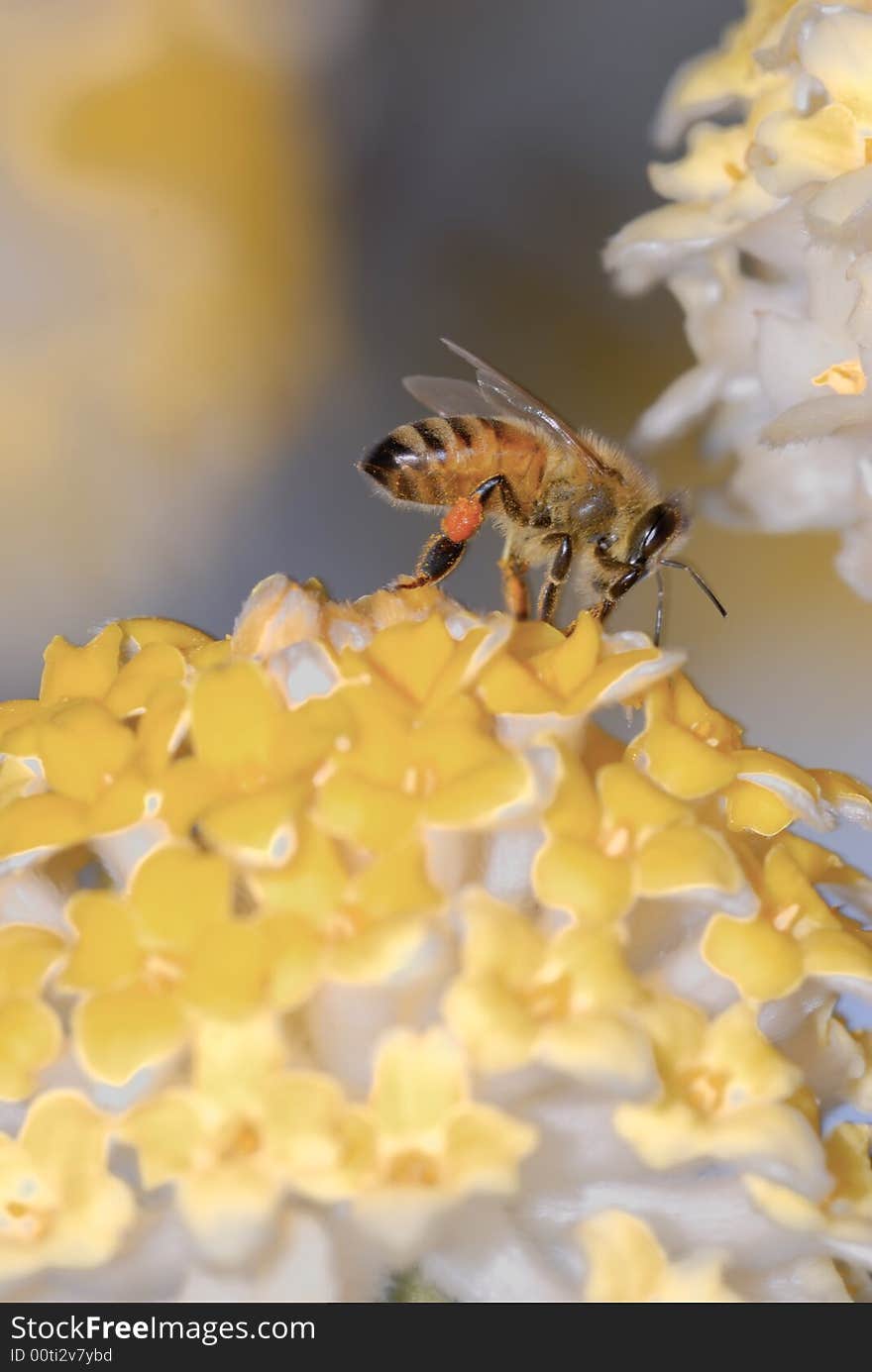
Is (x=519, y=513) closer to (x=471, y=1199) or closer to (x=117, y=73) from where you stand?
(x=471, y=1199)

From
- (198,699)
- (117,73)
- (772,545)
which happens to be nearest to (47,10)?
(117,73)

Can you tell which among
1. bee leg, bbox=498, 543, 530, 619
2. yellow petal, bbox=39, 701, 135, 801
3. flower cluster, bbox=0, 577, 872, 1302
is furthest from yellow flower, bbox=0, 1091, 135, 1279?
bee leg, bbox=498, 543, 530, 619

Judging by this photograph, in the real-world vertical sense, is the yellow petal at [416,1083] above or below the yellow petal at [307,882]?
below

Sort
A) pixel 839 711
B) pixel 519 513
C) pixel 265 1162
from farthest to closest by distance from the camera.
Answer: pixel 839 711, pixel 519 513, pixel 265 1162

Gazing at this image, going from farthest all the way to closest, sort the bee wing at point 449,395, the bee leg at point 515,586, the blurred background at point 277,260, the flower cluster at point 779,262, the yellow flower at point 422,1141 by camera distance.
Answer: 1. the blurred background at point 277,260
2. the bee wing at point 449,395
3. the bee leg at point 515,586
4. the flower cluster at point 779,262
5. the yellow flower at point 422,1141

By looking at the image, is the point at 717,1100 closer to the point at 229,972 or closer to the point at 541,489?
the point at 229,972

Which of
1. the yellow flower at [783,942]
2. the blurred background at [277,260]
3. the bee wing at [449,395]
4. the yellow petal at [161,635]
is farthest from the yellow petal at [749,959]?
the blurred background at [277,260]

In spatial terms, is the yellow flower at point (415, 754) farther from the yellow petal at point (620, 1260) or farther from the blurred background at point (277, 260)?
the blurred background at point (277, 260)

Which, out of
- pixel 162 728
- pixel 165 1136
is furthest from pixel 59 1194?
pixel 162 728
